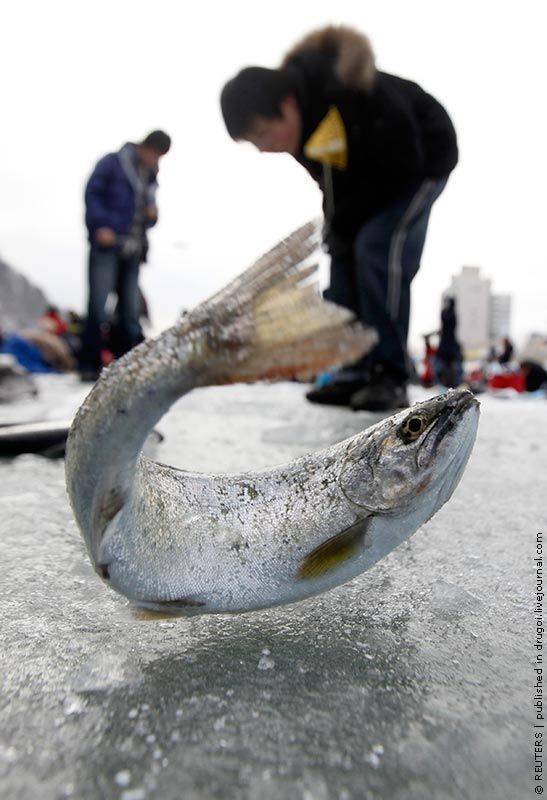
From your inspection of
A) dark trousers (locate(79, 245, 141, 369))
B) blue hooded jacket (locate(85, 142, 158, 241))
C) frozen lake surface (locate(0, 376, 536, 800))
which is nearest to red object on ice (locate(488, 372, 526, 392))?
dark trousers (locate(79, 245, 141, 369))

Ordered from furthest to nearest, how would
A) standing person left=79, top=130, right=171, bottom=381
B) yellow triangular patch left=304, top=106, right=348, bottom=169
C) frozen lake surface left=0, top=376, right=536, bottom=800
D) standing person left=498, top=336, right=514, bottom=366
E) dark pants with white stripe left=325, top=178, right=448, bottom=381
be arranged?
standing person left=498, top=336, right=514, bottom=366, standing person left=79, top=130, right=171, bottom=381, dark pants with white stripe left=325, top=178, right=448, bottom=381, yellow triangular patch left=304, top=106, right=348, bottom=169, frozen lake surface left=0, top=376, right=536, bottom=800

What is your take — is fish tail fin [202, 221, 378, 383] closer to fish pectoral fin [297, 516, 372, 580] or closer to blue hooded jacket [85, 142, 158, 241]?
fish pectoral fin [297, 516, 372, 580]

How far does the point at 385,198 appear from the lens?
146 inches

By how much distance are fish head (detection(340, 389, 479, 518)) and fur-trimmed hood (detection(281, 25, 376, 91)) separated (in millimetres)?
2989

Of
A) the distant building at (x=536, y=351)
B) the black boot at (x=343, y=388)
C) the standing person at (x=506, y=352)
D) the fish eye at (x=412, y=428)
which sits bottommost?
the standing person at (x=506, y=352)

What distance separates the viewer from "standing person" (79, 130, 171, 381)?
6.04 meters

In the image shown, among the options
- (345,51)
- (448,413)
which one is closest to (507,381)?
(345,51)

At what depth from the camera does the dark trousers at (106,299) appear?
20.0ft

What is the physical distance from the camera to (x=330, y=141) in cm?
350

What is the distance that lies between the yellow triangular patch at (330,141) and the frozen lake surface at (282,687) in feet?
9.08

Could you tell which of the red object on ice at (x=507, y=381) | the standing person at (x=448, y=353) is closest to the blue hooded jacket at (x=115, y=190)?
the standing person at (x=448, y=353)

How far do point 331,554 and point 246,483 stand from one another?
0.17 m

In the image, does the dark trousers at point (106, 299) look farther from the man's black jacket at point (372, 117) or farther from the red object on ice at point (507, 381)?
the red object on ice at point (507, 381)

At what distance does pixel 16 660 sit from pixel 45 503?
869mm
